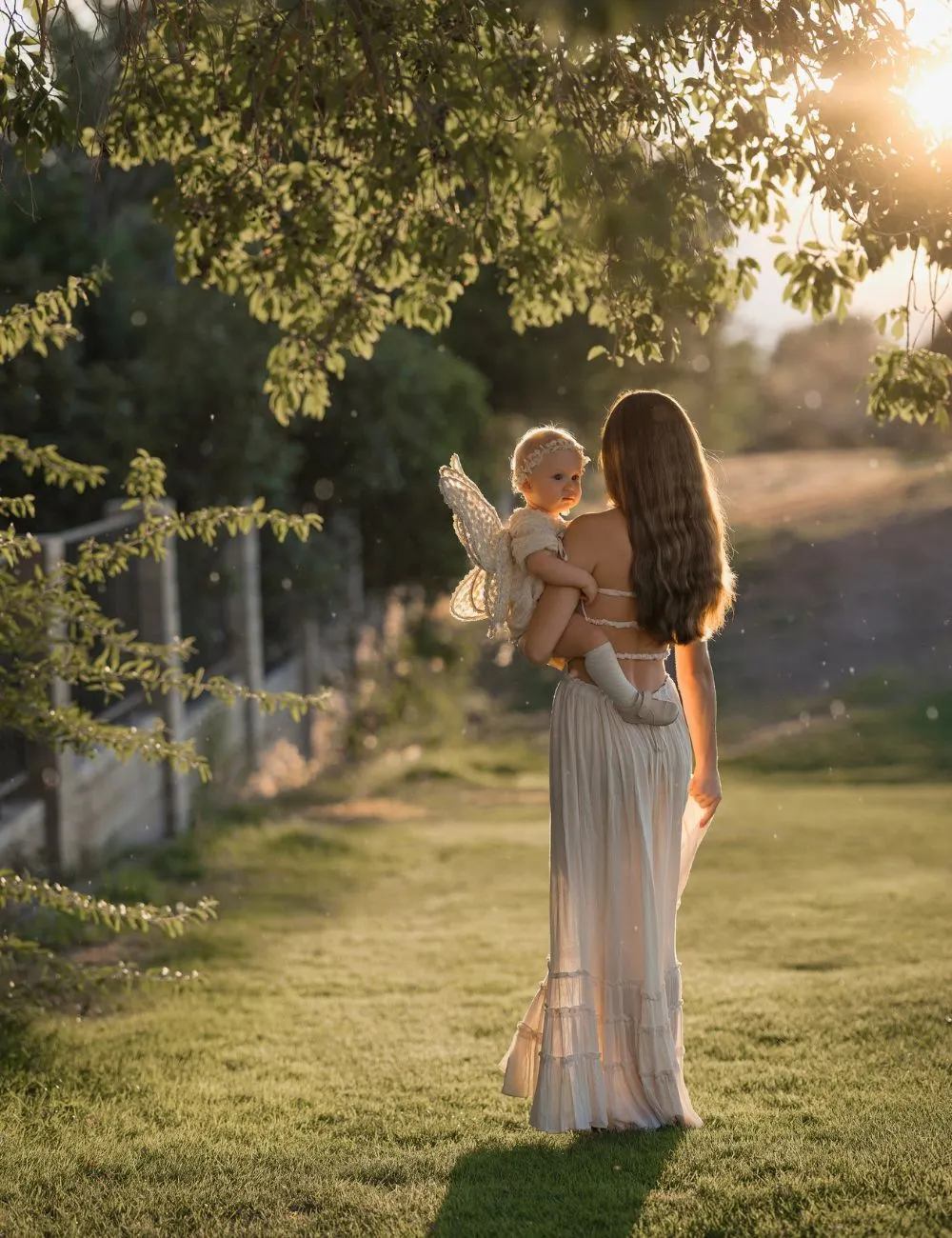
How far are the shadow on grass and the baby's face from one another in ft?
6.16

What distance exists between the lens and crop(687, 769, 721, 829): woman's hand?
5156mm

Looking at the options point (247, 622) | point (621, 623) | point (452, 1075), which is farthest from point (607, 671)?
point (247, 622)

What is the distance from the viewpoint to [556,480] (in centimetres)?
484

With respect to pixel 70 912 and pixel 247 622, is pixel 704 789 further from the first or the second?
pixel 247 622

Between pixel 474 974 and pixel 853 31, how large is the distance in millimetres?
4760

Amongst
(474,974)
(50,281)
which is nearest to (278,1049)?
(474,974)

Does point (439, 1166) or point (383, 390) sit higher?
point (383, 390)

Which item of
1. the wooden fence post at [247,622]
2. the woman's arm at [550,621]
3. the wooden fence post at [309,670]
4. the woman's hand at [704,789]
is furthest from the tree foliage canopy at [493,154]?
the wooden fence post at [309,670]

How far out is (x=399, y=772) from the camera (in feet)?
55.5

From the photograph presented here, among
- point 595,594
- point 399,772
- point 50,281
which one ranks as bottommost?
point 399,772

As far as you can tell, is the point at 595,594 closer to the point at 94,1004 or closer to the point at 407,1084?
the point at 407,1084

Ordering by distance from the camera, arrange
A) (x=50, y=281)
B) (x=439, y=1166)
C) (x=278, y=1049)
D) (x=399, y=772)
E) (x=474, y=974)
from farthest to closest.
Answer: (x=399, y=772) → (x=50, y=281) → (x=474, y=974) → (x=278, y=1049) → (x=439, y=1166)

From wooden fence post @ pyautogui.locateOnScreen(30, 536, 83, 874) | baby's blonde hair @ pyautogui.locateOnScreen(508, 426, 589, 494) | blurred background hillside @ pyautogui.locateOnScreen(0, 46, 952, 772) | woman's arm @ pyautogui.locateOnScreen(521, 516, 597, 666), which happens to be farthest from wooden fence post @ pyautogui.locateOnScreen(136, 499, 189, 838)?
woman's arm @ pyautogui.locateOnScreen(521, 516, 597, 666)

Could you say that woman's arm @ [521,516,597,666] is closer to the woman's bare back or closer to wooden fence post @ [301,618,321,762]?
the woman's bare back
